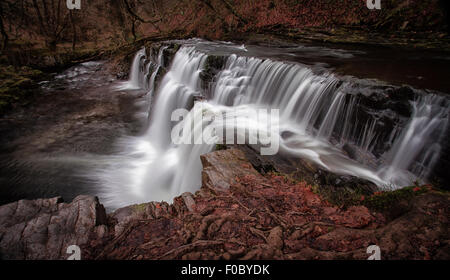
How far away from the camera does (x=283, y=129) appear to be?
6203 millimetres

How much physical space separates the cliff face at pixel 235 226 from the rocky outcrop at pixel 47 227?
13 mm

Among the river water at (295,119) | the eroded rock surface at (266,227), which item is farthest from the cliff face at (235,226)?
the river water at (295,119)

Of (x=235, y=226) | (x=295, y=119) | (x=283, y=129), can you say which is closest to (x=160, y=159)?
(x=283, y=129)

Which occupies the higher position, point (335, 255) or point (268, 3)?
point (268, 3)

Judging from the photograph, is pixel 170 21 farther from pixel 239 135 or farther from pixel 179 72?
pixel 239 135

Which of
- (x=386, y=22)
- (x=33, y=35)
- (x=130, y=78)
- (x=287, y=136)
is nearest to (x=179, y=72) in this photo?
(x=130, y=78)

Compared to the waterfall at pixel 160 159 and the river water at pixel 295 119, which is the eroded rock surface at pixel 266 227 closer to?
the river water at pixel 295 119

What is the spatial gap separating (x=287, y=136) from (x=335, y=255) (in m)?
3.73

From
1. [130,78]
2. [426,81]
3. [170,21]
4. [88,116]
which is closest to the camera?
[426,81]

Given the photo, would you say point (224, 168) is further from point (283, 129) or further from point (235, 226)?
point (283, 129)

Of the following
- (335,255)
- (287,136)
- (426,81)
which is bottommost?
(335,255)

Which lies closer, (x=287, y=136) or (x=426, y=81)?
(x=426, y=81)

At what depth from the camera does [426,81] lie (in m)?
4.90

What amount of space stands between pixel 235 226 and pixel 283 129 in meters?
3.83
